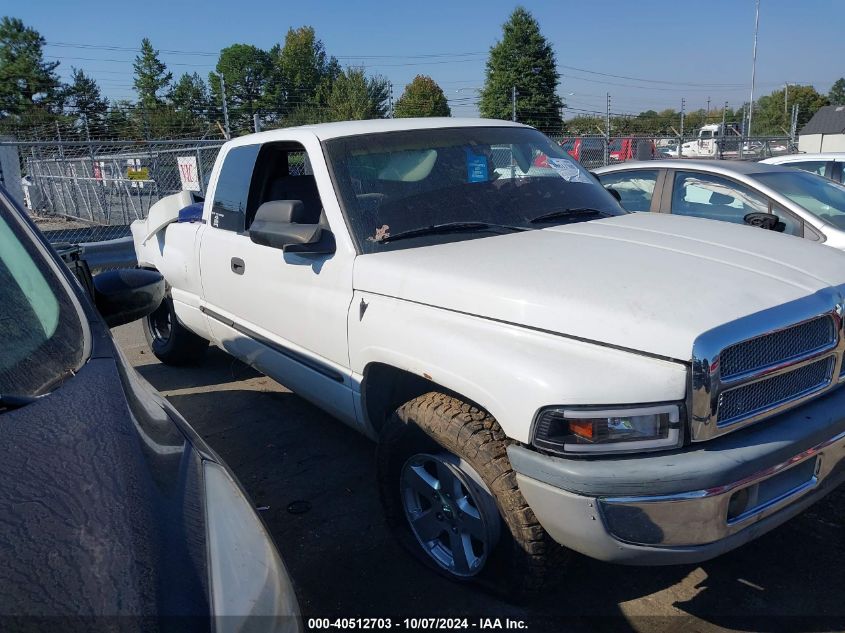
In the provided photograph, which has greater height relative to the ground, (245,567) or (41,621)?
(41,621)

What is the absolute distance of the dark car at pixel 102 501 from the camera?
45.6 inches

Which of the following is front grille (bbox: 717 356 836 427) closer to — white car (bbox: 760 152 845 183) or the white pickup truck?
the white pickup truck

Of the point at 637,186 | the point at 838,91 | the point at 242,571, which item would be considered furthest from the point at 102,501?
the point at 838,91

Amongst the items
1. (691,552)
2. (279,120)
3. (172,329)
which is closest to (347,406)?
(691,552)

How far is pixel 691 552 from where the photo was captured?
6.89ft

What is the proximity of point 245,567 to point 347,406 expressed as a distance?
1803 millimetres

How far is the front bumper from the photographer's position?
2.03 metres

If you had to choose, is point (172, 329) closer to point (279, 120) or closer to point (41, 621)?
point (41, 621)

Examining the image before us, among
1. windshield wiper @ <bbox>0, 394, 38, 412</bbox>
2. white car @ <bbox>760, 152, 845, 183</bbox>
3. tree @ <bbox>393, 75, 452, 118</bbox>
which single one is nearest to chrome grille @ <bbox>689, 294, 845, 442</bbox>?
windshield wiper @ <bbox>0, 394, 38, 412</bbox>

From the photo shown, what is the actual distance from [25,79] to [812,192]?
183 feet

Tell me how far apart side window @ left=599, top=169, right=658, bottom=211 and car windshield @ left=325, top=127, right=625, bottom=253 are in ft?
8.10

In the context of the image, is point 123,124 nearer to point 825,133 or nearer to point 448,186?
point 825,133

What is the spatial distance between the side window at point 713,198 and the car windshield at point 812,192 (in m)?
0.18

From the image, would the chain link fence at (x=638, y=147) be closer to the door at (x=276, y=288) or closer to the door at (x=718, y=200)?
the door at (x=718, y=200)
